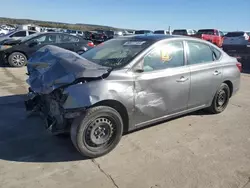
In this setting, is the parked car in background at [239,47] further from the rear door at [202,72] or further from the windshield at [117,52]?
the windshield at [117,52]

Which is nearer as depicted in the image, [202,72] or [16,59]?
[202,72]

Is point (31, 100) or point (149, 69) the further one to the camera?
point (31, 100)

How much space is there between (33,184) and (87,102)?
112 centimetres

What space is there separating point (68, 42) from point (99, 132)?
345 inches

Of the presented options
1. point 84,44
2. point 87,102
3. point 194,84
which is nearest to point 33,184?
point 87,102

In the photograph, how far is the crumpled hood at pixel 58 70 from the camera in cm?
333

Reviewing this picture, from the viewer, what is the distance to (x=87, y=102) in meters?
3.23

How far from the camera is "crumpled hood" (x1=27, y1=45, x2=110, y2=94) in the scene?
333 centimetres

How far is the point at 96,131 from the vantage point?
3.50 m

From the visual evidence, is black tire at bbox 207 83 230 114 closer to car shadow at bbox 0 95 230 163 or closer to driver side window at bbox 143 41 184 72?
driver side window at bbox 143 41 184 72

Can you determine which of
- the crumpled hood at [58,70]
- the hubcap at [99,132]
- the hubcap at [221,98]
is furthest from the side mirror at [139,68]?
the hubcap at [221,98]

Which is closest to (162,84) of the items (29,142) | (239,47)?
(29,142)

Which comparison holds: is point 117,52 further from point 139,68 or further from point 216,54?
point 216,54

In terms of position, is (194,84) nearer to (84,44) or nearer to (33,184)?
(33,184)
